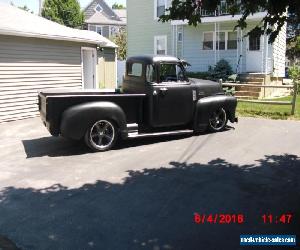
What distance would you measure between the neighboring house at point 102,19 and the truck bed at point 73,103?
163 feet

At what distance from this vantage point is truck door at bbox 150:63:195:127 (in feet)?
32.4

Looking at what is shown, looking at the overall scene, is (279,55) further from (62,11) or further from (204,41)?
(62,11)

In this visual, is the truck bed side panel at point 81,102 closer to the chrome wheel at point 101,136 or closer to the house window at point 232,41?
the chrome wheel at point 101,136

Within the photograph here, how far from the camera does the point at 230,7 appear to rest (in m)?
5.57

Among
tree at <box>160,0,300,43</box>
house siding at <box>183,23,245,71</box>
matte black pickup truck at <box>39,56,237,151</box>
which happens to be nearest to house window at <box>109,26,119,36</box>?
house siding at <box>183,23,245,71</box>

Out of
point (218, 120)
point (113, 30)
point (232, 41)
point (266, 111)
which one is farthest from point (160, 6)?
point (113, 30)

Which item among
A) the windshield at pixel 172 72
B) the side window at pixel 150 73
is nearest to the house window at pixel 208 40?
the windshield at pixel 172 72

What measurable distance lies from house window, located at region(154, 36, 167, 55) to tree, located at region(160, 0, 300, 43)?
2294 cm

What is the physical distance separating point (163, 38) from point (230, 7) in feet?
75.8

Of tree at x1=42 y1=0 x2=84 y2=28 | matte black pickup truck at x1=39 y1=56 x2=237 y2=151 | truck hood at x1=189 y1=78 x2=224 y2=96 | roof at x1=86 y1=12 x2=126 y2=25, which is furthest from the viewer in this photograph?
roof at x1=86 y1=12 x2=126 y2=25

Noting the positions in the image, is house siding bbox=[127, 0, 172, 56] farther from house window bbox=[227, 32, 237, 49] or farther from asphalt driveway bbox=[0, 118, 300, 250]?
asphalt driveway bbox=[0, 118, 300, 250]

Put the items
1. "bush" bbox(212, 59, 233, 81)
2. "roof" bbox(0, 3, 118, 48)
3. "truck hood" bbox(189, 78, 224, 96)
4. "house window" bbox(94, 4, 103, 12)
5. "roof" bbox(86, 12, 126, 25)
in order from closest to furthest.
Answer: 1. "truck hood" bbox(189, 78, 224, 96)
2. "roof" bbox(0, 3, 118, 48)
3. "bush" bbox(212, 59, 233, 81)
4. "roof" bbox(86, 12, 126, 25)
5. "house window" bbox(94, 4, 103, 12)

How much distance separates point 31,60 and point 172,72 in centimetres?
675

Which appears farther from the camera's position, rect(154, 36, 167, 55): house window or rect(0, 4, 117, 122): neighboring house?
rect(154, 36, 167, 55): house window
